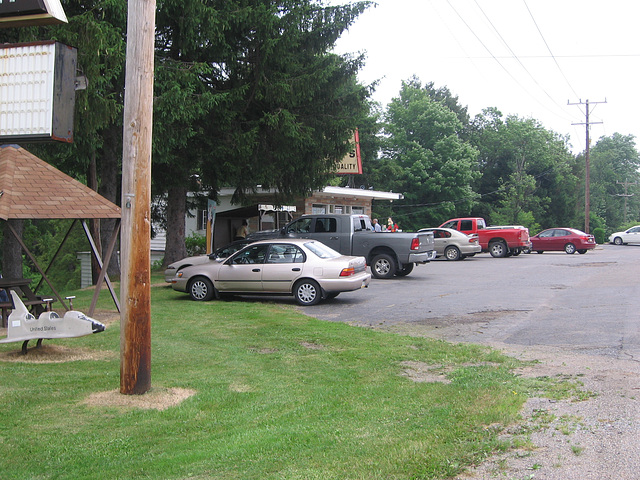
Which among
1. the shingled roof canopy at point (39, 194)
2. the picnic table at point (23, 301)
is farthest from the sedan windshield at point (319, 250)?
the picnic table at point (23, 301)

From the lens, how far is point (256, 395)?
6996mm

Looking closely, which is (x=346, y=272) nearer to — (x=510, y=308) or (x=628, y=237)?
(x=510, y=308)

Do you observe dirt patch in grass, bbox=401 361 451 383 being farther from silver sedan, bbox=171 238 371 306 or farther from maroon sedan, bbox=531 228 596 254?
maroon sedan, bbox=531 228 596 254

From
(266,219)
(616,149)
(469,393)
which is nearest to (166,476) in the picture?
(469,393)

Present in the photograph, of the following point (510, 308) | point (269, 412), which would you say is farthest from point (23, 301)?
point (510, 308)

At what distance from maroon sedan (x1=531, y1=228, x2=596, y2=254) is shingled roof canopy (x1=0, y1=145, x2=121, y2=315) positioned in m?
26.9

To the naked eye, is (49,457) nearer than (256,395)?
Yes

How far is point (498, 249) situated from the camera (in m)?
30.8

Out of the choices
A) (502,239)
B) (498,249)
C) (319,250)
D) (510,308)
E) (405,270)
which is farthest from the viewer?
(498,249)

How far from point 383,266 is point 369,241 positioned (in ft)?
3.00

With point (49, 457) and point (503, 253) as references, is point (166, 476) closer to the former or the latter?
point (49, 457)

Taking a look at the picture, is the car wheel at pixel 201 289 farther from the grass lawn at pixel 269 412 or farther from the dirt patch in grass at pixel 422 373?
the dirt patch in grass at pixel 422 373

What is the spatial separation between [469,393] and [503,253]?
25.2m

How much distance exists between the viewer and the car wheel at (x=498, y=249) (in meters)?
30.7
